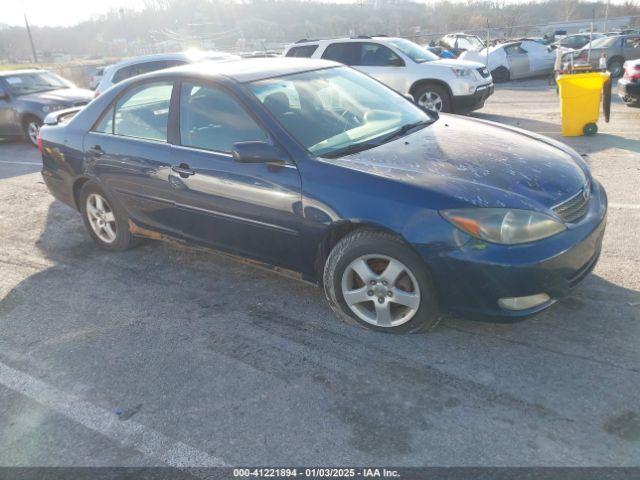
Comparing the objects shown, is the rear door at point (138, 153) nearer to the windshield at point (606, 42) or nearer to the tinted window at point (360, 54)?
the tinted window at point (360, 54)

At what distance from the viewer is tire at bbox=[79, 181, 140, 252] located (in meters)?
4.85

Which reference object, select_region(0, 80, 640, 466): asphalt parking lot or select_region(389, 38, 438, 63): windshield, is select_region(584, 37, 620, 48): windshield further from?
select_region(0, 80, 640, 466): asphalt parking lot

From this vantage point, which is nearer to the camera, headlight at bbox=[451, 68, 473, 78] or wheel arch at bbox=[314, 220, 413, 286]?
wheel arch at bbox=[314, 220, 413, 286]

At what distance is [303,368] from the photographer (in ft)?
10.3

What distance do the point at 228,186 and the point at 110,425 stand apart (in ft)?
5.48

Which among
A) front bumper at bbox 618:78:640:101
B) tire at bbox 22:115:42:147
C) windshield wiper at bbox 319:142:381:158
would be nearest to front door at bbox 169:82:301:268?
windshield wiper at bbox 319:142:381:158

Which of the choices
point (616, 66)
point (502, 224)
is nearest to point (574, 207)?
point (502, 224)

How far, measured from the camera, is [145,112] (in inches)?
174

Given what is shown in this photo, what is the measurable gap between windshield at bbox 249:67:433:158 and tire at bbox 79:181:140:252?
185cm

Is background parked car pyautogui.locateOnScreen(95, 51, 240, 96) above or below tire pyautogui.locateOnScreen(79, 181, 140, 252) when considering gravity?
above

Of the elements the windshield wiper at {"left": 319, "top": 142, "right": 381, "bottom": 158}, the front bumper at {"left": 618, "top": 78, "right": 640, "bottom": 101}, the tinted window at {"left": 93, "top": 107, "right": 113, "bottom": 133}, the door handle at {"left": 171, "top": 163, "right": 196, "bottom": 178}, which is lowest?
the front bumper at {"left": 618, "top": 78, "right": 640, "bottom": 101}

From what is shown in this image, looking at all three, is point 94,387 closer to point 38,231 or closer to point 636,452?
point 636,452

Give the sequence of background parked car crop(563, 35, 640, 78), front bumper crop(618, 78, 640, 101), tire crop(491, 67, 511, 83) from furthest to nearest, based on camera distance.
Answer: tire crop(491, 67, 511, 83)
background parked car crop(563, 35, 640, 78)
front bumper crop(618, 78, 640, 101)

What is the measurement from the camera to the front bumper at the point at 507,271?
9.57 feet
